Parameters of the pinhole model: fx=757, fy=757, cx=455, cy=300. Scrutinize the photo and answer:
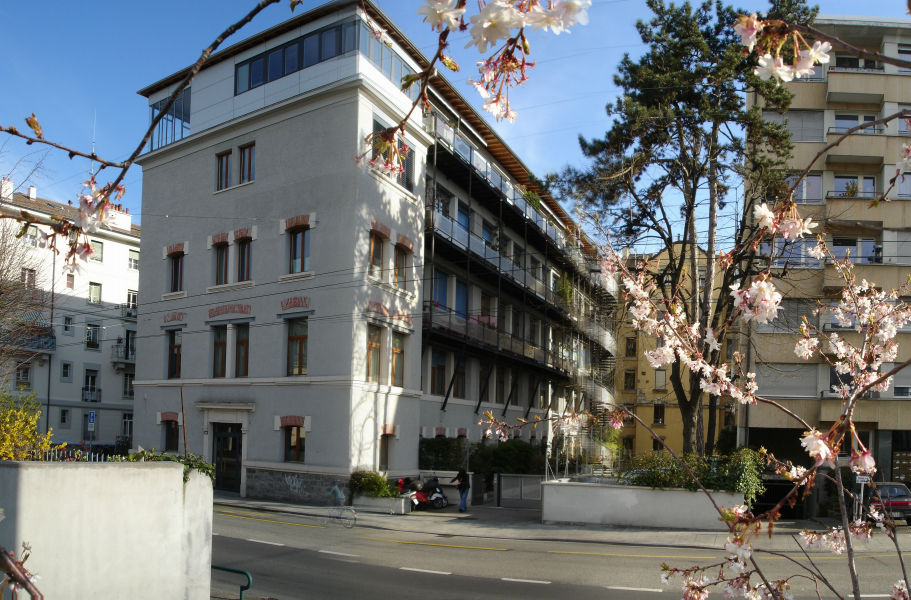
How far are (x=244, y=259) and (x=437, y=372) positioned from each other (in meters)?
9.60

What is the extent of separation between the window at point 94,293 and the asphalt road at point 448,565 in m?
34.1

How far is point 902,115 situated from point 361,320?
78.6ft

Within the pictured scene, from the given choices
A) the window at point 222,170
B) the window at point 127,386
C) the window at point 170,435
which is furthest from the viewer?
the window at point 127,386

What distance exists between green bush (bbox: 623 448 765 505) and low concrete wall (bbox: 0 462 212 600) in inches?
649

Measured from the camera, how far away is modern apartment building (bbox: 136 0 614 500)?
2703cm

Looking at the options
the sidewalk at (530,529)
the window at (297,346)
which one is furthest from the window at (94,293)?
the sidewalk at (530,529)

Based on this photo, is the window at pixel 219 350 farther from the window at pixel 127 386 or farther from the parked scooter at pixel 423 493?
the window at pixel 127 386

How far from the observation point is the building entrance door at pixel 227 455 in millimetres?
29591

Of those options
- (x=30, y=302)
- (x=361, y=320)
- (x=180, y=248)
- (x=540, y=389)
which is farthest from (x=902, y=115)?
(x=540, y=389)

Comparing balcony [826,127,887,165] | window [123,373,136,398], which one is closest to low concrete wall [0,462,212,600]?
balcony [826,127,887,165]

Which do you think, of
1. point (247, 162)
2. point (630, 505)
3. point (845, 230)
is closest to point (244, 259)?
point (247, 162)

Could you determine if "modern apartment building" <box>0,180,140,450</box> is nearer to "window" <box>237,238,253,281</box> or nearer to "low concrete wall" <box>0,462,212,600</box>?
"window" <box>237,238,253,281</box>

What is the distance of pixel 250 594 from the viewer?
39.3ft

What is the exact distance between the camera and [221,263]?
103 ft
